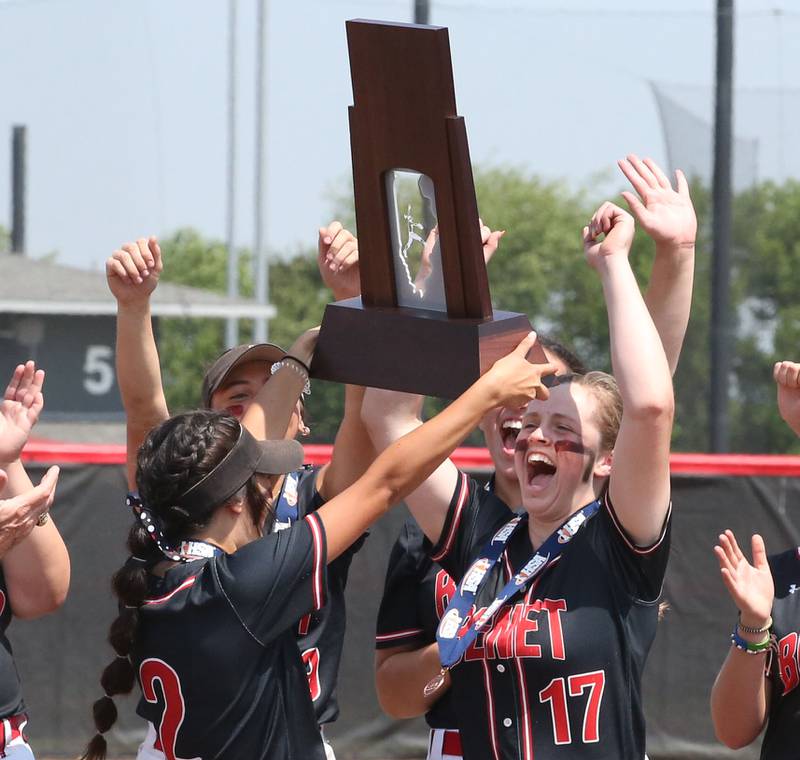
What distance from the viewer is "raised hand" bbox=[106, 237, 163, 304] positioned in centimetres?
319

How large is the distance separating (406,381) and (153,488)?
1.87ft

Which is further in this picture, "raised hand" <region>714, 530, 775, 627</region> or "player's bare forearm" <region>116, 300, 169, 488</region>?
"player's bare forearm" <region>116, 300, 169, 488</region>

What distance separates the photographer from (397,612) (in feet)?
11.4

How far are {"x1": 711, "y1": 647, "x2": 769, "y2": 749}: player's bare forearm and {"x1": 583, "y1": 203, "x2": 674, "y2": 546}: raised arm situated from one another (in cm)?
61

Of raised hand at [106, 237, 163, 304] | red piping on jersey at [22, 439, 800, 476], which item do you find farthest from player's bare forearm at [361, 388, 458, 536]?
red piping on jersey at [22, 439, 800, 476]

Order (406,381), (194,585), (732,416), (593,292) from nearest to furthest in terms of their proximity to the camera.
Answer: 1. (194,585)
2. (406,381)
3. (732,416)
4. (593,292)

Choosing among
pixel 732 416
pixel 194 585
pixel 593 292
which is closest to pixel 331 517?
pixel 194 585

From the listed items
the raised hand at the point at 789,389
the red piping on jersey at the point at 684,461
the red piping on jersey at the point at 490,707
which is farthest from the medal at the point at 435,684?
the red piping on jersey at the point at 684,461

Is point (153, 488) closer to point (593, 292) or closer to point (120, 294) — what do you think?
point (120, 294)

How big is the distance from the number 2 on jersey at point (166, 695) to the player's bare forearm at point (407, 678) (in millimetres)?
825

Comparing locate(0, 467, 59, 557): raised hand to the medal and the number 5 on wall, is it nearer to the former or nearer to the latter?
the medal

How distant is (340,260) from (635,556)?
1.07 m

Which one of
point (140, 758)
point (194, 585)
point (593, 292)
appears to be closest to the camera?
point (194, 585)

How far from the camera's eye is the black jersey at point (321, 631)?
3260 millimetres
